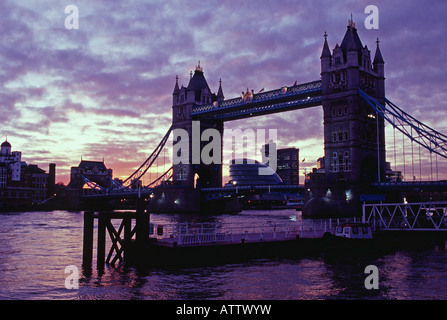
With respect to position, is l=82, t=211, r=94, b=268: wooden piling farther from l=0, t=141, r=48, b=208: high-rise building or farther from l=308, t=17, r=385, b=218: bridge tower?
l=0, t=141, r=48, b=208: high-rise building

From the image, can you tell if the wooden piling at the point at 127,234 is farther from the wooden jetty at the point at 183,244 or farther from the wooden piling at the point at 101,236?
the wooden piling at the point at 101,236

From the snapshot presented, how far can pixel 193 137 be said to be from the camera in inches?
5226

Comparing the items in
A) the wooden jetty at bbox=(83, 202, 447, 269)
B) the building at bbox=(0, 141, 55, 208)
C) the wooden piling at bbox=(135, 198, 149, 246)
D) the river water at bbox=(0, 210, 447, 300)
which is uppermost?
the building at bbox=(0, 141, 55, 208)

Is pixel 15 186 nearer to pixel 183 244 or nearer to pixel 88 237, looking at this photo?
pixel 88 237

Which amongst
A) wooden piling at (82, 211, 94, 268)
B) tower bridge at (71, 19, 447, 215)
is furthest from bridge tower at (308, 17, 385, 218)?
wooden piling at (82, 211, 94, 268)

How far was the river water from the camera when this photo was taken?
2556 cm

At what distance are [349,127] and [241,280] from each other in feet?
233

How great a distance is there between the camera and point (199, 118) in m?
136

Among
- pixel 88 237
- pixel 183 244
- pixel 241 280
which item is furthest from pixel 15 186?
pixel 241 280

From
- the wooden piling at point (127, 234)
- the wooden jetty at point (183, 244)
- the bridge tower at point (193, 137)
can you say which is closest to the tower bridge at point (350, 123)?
the bridge tower at point (193, 137)

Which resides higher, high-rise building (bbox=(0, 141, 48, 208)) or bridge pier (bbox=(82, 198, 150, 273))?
high-rise building (bbox=(0, 141, 48, 208))

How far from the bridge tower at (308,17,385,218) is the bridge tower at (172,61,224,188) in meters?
46.0

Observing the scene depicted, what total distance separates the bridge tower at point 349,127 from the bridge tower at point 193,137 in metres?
46.0

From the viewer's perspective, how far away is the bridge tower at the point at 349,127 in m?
92.3
